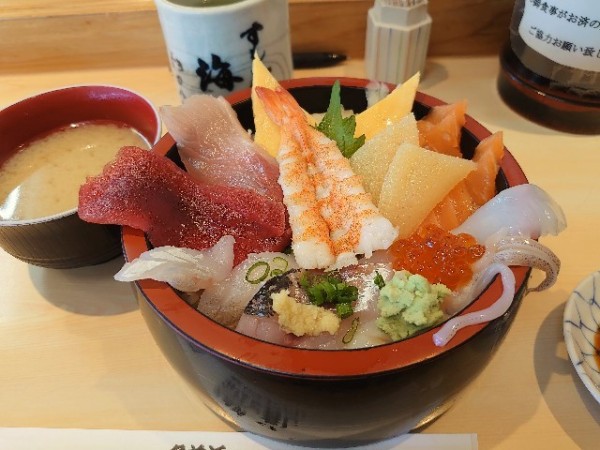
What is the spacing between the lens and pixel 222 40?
52.6 inches

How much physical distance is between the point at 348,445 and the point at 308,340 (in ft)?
0.74

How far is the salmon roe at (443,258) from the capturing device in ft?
2.74

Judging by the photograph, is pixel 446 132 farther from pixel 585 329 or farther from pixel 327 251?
pixel 585 329

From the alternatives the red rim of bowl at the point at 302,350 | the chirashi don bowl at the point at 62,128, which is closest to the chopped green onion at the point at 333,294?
the red rim of bowl at the point at 302,350

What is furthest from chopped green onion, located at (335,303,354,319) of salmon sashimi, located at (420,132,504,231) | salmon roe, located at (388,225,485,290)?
salmon sashimi, located at (420,132,504,231)

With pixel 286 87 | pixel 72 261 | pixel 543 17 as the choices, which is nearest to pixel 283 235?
pixel 286 87

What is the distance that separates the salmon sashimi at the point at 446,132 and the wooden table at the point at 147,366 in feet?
1.25

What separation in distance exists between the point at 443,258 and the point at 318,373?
0.29 m

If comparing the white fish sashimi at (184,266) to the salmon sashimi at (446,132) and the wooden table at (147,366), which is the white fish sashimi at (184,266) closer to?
the wooden table at (147,366)

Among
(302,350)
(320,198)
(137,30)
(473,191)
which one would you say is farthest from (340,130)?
(137,30)

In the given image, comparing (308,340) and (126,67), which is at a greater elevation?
(308,340)

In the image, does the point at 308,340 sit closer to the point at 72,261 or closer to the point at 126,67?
the point at 72,261

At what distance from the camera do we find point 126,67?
1.88 metres

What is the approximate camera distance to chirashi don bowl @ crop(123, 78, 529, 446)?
0.69 m
